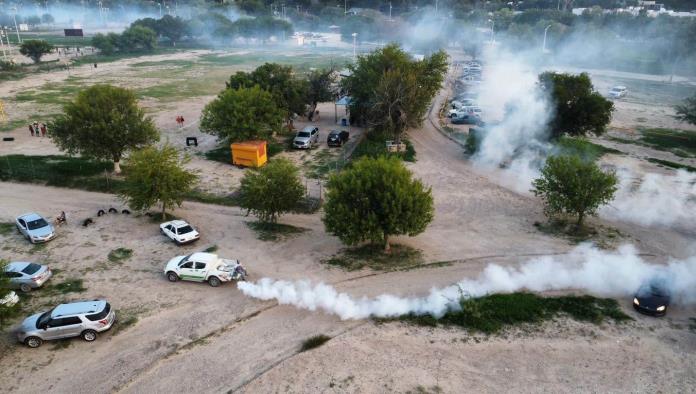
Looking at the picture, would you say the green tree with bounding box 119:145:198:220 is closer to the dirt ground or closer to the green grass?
the dirt ground

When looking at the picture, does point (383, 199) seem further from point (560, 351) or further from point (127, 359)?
point (127, 359)

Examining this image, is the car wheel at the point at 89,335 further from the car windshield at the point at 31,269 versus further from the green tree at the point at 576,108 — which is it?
the green tree at the point at 576,108

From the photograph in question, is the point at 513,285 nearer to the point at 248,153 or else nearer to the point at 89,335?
the point at 89,335

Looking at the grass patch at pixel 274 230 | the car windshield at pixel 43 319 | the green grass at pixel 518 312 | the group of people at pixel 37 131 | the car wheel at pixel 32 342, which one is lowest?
the green grass at pixel 518 312

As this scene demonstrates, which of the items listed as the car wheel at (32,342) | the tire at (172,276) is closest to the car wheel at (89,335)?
the car wheel at (32,342)

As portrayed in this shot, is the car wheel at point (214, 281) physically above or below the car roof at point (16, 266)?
below

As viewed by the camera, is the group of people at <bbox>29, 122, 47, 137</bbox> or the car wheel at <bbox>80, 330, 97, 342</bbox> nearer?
the car wheel at <bbox>80, 330, 97, 342</bbox>

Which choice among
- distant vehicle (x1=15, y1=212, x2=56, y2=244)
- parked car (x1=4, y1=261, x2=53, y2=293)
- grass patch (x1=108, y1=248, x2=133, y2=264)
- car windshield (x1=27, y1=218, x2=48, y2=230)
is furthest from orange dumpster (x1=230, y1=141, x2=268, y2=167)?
parked car (x1=4, y1=261, x2=53, y2=293)
